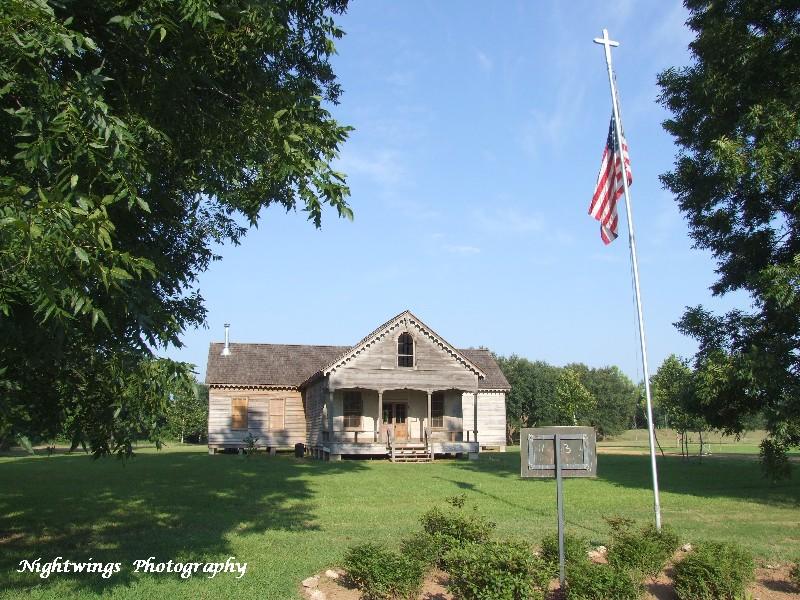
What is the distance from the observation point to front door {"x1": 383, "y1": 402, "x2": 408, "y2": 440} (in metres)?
36.2

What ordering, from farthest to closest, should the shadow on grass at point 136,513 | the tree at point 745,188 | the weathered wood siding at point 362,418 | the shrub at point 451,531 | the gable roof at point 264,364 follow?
the gable roof at point 264,364, the weathered wood siding at point 362,418, the tree at point 745,188, the shadow on grass at point 136,513, the shrub at point 451,531

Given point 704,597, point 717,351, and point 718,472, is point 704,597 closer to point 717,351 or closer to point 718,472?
point 717,351

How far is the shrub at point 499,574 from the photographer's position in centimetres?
676

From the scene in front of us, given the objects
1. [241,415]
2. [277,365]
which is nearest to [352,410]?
[241,415]

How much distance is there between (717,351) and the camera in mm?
17250

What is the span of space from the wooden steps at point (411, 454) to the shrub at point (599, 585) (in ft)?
85.2

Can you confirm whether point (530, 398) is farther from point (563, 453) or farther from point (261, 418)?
point (563, 453)

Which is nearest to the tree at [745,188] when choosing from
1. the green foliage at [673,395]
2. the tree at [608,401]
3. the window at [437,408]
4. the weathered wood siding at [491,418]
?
the green foliage at [673,395]

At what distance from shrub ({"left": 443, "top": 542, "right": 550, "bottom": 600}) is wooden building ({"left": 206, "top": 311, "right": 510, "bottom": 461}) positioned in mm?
25826

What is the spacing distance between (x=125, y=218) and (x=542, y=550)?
6.40 m

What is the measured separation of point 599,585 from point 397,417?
98.0 feet

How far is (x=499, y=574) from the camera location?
6.83m

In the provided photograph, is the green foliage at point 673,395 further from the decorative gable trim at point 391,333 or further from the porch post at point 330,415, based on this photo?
the porch post at point 330,415

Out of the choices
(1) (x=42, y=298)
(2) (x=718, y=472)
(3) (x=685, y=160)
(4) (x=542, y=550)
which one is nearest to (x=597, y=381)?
(2) (x=718, y=472)
